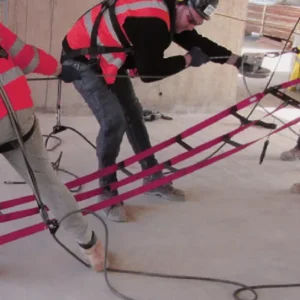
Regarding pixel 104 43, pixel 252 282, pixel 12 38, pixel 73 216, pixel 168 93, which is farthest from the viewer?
pixel 168 93

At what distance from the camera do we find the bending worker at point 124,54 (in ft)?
7.05

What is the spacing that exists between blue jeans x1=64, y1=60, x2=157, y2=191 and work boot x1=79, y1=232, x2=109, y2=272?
1.75 ft

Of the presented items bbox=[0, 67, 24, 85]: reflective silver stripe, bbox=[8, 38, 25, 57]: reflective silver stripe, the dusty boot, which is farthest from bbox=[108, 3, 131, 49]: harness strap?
the dusty boot

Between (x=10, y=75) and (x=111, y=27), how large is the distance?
2.46 feet

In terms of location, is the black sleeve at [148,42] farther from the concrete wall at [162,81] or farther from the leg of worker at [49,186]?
the concrete wall at [162,81]

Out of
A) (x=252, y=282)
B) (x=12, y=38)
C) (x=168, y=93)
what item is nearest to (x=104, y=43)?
(x=12, y=38)

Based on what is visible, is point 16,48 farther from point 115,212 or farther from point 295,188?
point 295,188

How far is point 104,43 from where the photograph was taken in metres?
2.33

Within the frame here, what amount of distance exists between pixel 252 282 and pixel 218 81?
107 inches

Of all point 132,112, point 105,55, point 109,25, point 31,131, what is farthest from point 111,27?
point 31,131

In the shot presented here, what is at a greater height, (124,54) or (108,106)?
(124,54)

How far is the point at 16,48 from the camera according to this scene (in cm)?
177

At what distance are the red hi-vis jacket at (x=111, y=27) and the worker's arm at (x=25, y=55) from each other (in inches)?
16.7

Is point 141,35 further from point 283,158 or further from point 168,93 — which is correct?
point 168,93
